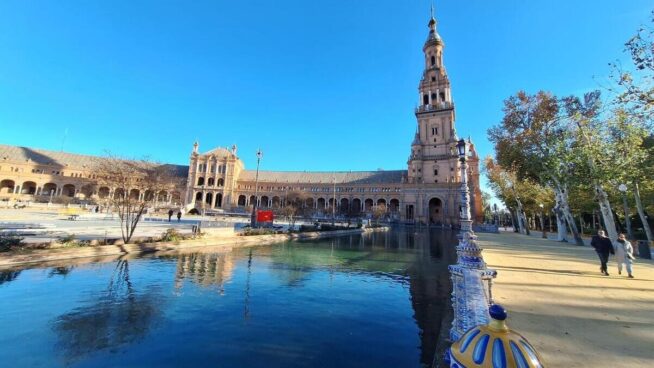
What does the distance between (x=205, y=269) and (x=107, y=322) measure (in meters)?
5.23

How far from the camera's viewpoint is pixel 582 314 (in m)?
5.81

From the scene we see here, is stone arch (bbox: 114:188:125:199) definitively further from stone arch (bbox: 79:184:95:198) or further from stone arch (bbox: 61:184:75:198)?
stone arch (bbox: 61:184:75:198)

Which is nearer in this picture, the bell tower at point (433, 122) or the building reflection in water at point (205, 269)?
the building reflection in water at point (205, 269)

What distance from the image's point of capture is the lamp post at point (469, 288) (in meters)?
4.23

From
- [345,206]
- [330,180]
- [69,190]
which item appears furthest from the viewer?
[330,180]

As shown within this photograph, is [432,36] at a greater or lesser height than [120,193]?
greater

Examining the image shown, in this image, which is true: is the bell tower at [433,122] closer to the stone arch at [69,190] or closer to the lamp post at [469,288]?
the lamp post at [469,288]

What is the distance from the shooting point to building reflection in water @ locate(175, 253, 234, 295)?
352 inches

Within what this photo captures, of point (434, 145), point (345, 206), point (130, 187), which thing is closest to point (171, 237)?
point (130, 187)

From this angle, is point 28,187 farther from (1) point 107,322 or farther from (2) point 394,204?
(1) point 107,322

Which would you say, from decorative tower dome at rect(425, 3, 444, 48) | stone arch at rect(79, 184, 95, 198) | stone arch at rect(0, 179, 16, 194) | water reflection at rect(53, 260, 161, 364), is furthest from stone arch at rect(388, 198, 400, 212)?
stone arch at rect(0, 179, 16, 194)

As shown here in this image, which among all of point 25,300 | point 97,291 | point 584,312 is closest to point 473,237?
point 584,312

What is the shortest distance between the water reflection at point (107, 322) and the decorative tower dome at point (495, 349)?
18.1 ft

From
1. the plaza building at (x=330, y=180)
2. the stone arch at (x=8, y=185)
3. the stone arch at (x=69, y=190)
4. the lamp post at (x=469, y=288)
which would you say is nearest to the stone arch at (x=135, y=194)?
the lamp post at (x=469, y=288)
